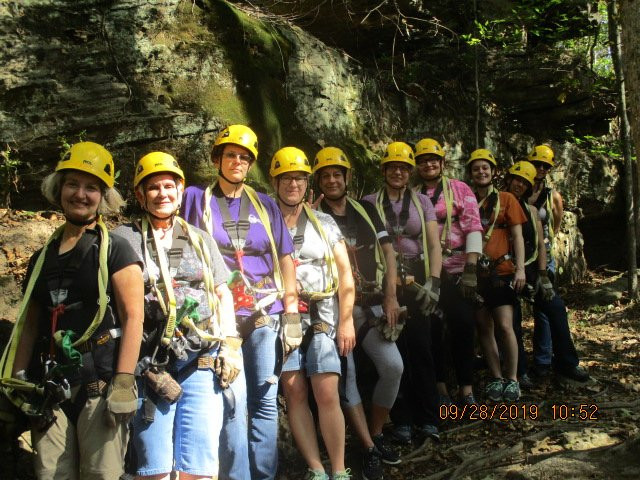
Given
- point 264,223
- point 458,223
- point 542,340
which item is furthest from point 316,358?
point 542,340

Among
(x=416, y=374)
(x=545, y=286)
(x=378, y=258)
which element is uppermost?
(x=378, y=258)

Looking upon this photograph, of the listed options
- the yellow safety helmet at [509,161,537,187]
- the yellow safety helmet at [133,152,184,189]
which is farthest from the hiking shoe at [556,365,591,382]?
the yellow safety helmet at [133,152,184,189]

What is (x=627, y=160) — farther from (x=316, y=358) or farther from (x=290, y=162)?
(x=316, y=358)

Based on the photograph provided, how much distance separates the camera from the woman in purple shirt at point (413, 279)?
17.3 feet

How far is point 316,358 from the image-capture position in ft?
14.1

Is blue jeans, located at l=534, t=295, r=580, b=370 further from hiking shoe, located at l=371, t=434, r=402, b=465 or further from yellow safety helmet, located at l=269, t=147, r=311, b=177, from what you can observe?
yellow safety helmet, located at l=269, t=147, r=311, b=177

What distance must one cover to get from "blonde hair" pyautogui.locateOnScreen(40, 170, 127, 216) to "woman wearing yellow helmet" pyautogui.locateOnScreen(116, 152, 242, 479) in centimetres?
20

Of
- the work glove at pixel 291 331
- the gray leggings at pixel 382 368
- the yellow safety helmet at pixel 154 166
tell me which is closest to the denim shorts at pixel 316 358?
the work glove at pixel 291 331

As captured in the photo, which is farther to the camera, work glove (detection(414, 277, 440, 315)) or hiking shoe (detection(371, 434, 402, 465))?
work glove (detection(414, 277, 440, 315))

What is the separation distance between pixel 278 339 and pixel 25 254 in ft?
10.9

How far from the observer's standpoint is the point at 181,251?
359cm

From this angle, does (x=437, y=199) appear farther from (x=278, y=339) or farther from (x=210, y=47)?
(x=210, y=47)

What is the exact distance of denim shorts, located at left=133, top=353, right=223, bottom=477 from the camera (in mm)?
3230

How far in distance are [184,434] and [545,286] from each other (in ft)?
16.7
